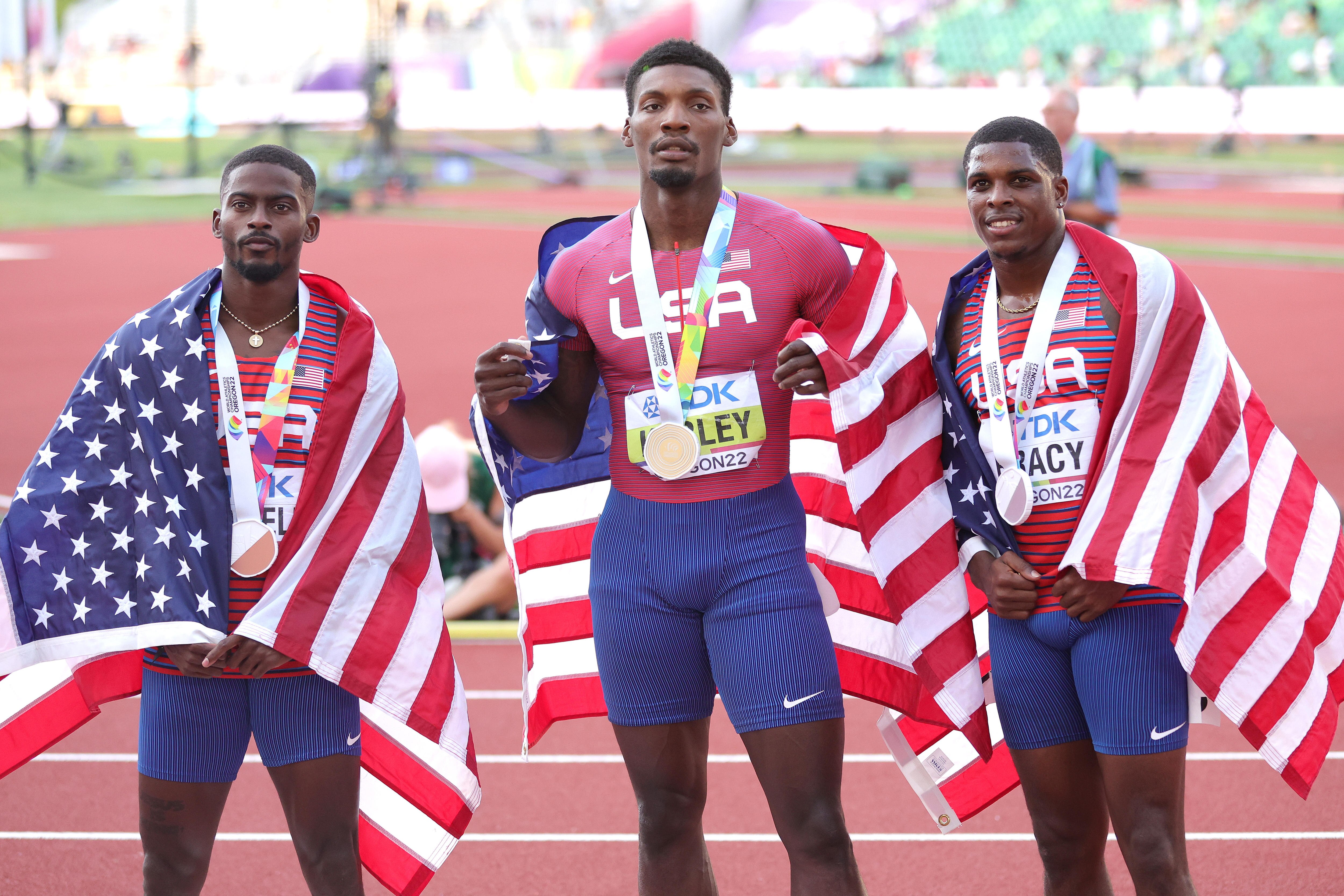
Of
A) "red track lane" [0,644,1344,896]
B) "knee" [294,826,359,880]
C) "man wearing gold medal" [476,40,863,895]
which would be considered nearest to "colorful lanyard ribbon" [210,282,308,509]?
"man wearing gold medal" [476,40,863,895]

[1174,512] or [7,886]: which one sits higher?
[1174,512]

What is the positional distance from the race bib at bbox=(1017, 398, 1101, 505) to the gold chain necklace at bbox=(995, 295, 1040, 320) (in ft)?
0.74

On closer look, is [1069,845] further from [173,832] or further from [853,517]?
[173,832]

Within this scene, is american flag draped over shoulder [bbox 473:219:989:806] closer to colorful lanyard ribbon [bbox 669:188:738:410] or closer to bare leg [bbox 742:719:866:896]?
colorful lanyard ribbon [bbox 669:188:738:410]

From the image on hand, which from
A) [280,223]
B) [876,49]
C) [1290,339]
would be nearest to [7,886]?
[280,223]

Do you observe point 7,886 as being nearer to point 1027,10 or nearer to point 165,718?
point 165,718

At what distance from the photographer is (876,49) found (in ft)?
143

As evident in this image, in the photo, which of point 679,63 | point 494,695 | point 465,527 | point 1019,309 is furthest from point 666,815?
point 465,527

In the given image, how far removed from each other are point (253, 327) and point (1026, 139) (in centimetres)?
182

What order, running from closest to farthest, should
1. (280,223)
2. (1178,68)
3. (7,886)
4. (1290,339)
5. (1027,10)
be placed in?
(280,223) < (7,886) < (1290,339) < (1178,68) < (1027,10)

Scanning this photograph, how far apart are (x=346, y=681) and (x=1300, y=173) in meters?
30.0

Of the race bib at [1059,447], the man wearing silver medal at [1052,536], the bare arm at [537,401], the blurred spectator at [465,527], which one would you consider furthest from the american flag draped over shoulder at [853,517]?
the blurred spectator at [465,527]

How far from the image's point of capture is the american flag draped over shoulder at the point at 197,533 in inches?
131

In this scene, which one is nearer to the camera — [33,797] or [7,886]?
[7,886]
